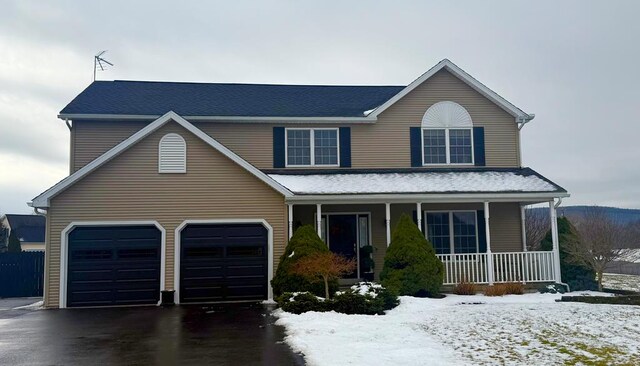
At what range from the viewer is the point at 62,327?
10438 millimetres

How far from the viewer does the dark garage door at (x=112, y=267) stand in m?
13.6

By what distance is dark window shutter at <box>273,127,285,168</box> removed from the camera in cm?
1661

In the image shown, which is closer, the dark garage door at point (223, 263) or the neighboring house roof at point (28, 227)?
the dark garage door at point (223, 263)

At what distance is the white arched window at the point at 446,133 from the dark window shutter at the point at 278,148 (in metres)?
4.77

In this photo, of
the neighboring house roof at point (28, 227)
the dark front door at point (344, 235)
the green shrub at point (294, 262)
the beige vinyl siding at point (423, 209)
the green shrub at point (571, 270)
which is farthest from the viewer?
the neighboring house roof at point (28, 227)

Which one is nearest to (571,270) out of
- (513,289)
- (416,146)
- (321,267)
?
(513,289)

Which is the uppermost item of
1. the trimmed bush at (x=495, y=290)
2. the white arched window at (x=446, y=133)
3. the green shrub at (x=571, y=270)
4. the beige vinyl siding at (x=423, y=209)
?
the white arched window at (x=446, y=133)

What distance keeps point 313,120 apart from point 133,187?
19.9 feet

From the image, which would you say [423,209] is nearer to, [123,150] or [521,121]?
[521,121]

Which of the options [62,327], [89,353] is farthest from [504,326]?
[62,327]

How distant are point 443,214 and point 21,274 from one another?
47.1 feet

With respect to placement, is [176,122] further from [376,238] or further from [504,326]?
[504,326]

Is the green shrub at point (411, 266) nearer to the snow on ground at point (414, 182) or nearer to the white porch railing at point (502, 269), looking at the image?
the white porch railing at point (502, 269)

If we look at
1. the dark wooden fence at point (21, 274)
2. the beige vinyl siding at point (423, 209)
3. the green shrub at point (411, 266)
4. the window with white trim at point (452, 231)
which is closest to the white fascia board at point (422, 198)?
the green shrub at point (411, 266)
